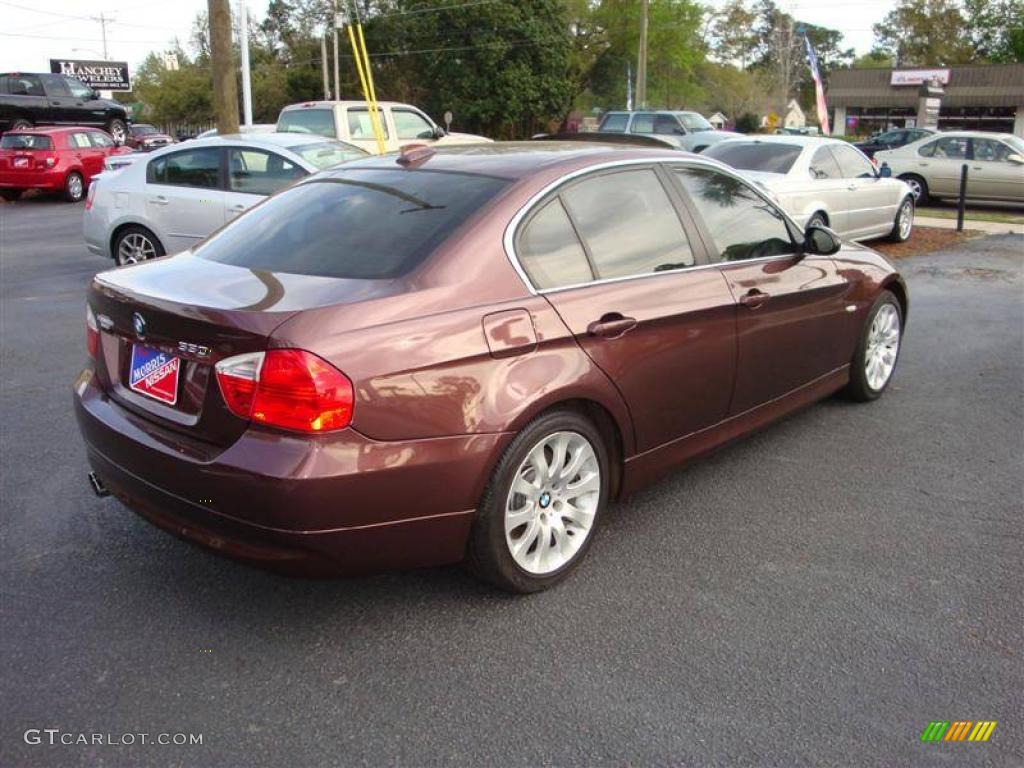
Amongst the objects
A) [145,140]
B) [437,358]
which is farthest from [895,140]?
[437,358]

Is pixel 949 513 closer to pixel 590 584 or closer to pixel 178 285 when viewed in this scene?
pixel 590 584

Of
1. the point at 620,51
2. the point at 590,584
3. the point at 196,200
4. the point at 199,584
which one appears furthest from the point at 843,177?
the point at 620,51

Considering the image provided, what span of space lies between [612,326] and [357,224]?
106cm

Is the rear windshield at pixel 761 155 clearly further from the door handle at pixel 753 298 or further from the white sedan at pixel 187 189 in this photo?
the door handle at pixel 753 298

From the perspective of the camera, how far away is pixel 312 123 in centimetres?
1480

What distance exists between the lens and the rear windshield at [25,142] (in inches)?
792

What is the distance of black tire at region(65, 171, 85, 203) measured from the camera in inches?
804

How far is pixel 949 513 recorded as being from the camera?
13.5 feet

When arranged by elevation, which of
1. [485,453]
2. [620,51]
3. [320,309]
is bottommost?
[485,453]

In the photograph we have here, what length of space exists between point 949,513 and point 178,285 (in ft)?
11.2

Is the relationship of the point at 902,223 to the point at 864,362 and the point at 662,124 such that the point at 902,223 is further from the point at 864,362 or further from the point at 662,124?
the point at 662,124

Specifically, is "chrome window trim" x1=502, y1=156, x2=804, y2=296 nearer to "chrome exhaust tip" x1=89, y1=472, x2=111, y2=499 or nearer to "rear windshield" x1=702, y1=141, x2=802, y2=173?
"chrome exhaust tip" x1=89, y1=472, x2=111, y2=499

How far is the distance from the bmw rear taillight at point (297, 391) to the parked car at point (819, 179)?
810cm

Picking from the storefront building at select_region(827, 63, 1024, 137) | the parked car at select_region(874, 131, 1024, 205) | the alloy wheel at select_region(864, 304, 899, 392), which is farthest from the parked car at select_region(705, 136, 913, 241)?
the storefront building at select_region(827, 63, 1024, 137)
